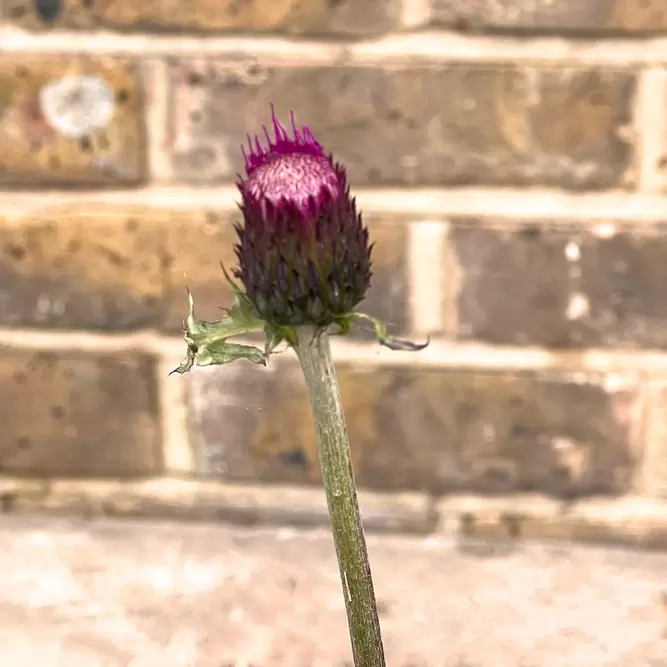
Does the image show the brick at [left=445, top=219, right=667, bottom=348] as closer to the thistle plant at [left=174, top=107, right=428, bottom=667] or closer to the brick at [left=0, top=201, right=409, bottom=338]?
the brick at [left=0, top=201, right=409, bottom=338]

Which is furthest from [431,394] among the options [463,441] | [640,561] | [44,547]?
[44,547]

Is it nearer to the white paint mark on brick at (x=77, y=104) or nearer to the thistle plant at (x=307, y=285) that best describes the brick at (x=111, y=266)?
the white paint mark on brick at (x=77, y=104)

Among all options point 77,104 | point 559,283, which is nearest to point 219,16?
point 77,104

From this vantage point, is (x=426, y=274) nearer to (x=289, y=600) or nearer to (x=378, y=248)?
(x=378, y=248)

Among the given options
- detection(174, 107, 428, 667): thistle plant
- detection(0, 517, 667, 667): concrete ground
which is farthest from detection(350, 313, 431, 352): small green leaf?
detection(0, 517, 667, 667): concrete ground

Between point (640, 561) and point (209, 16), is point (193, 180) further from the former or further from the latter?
point (640, 561)

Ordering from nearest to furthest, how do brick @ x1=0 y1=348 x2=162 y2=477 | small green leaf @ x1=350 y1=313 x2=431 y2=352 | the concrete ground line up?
1. small green leaf @ x1=350 y1=313 x2=431 y2=352
2. the concrete ground
3. brick @ x1=0 y1=348 x2=162 y2=477

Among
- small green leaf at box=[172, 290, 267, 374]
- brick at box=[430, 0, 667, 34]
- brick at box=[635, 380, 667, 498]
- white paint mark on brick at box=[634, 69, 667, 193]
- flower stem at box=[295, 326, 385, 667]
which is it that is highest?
brick at box=[430, 0, 667, 34]

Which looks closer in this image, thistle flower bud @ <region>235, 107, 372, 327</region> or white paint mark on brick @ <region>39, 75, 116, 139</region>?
thistle flower bud @ <region>235, 107, 372, 327</region>

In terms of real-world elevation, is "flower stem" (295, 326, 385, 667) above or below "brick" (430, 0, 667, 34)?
below
